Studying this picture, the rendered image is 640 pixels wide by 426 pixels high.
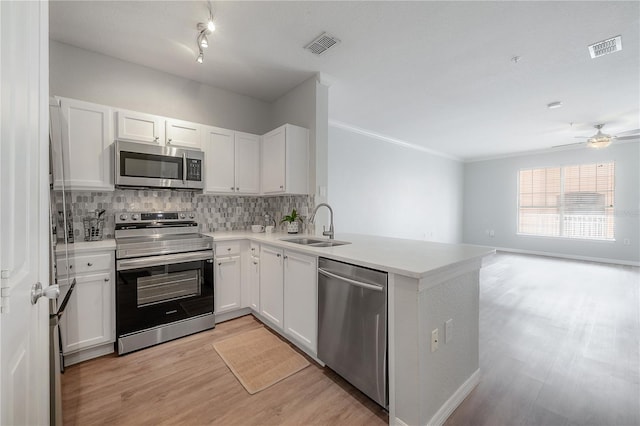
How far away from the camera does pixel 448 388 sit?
1.63 meters

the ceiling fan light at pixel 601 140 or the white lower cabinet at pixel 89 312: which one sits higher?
the ceiling fan light at pixel 601 140

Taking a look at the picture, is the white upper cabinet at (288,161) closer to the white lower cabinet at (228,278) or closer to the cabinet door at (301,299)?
the white lower cabinet at (228,278)

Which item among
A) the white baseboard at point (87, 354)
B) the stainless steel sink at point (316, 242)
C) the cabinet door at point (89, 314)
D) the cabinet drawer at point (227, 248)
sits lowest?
the white baseboard at point (87, 354)

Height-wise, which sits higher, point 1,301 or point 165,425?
point 1,301

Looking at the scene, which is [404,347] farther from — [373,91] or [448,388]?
[373,91]

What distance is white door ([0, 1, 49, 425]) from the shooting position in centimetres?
64

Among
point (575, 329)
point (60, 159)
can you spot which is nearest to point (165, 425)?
point (60, 159)

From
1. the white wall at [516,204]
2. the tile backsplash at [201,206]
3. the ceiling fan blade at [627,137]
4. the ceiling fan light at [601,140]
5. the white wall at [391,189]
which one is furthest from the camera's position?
the white wall at [516,204]

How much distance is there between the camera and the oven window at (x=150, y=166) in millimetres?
2469

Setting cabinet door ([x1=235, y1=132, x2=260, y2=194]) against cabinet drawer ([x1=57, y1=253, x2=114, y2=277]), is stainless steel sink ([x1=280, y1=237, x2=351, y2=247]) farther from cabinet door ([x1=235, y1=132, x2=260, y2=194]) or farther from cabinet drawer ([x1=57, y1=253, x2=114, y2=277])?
cabinet drawer ([x1=57, y1=253, x2=114, y2=277])

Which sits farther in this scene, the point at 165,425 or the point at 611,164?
the point at 611,164

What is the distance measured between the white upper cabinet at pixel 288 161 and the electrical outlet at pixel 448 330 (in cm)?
202

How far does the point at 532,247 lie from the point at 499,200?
4.80ft

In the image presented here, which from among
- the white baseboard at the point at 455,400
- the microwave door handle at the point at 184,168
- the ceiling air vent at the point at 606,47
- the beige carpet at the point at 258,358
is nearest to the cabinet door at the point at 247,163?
the microwave door handle at the point at 184,168
